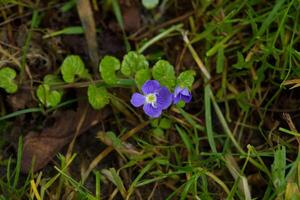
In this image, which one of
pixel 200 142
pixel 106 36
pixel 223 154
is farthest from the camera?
pixel 106 36

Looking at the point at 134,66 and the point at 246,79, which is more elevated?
the point at 134,66

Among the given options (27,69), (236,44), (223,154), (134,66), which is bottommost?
(223,154)

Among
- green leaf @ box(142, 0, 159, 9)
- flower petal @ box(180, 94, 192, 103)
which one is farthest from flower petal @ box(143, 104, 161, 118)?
green leaf @ box(142, 0, 159, 9)

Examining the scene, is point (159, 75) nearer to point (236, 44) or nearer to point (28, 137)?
point (236, 44)

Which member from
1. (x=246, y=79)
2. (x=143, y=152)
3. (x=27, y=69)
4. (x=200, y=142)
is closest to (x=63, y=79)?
(x=27, y=69)

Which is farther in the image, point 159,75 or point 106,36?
point 106,36

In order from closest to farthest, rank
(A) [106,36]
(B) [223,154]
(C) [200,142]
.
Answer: (B) [223,154], (C) [200,142], (A) [106,36]

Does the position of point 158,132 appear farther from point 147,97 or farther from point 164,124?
point 147,97
